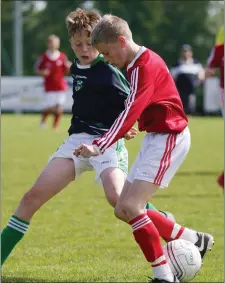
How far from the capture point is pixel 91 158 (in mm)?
6277

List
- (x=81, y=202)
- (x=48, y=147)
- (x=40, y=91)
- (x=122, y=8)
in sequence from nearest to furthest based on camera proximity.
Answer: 1. (x=81, y=202)
2. (x=48, y=147)
3. (x=40, y=91)
4. (x=122, y=8)

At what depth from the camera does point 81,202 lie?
1020 cm

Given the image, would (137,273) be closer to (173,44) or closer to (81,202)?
(81,202)

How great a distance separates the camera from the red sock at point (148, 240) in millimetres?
5445

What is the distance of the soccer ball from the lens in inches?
225

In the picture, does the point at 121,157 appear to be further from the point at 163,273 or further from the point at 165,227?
the point at 163,273

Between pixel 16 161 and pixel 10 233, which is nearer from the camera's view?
pixel 10 233

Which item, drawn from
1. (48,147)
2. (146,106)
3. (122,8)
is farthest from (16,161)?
(122,8)

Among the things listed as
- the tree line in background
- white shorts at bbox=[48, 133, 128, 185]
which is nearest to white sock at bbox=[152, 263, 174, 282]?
Result: white shorts at bbox=[48, 133, 128, 185]

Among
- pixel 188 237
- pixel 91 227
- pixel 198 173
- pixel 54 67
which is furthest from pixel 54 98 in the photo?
pixel 188 237

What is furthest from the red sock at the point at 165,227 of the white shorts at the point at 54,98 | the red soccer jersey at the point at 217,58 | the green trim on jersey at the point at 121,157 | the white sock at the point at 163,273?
the white shorts at the point at 54,98

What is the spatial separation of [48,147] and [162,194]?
705cm

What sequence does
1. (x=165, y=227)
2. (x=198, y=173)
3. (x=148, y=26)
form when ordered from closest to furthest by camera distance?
(x=165, y=227) < (x=198, y=173) < (x=148, y=26)

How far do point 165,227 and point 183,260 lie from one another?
0.49m
